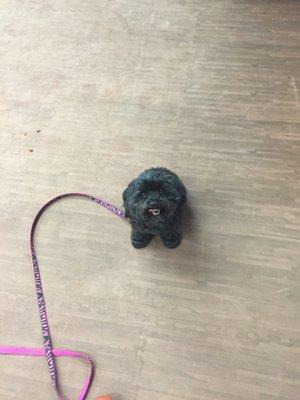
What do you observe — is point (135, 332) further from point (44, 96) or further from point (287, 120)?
point (44, 96)

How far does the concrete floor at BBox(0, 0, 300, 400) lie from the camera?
1489 mm

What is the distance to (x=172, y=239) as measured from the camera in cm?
166

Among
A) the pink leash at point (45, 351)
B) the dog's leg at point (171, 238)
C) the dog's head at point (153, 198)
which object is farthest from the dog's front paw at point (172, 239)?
the pink leash at point (45, 351)

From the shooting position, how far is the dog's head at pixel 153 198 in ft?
4.53

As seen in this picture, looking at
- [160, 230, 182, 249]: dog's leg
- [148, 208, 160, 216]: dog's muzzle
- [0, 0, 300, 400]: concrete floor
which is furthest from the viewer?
[160, 230, 182, 249]: dog's leg

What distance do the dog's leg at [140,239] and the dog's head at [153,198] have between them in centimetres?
19

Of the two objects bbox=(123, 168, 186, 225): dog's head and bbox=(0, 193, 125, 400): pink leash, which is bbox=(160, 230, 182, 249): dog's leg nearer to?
bbox=(123, 168, 186, 225): dog's head

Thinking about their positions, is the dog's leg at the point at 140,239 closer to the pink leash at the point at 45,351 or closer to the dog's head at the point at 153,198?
the dog's head at the point at 153,198

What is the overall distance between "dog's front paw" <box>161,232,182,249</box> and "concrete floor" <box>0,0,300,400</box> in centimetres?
4

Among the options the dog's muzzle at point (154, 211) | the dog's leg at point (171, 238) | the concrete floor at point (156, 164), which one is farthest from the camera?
the dog's leg at point (171, 238)

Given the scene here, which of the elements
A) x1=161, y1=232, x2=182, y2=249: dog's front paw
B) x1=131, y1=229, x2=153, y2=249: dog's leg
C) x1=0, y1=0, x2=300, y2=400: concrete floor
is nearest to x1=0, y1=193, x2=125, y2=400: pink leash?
x1=0, y1=0, x2=300, y2=400: concrete floor

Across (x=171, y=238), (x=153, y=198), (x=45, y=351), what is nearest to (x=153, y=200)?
(x=153, y=198)

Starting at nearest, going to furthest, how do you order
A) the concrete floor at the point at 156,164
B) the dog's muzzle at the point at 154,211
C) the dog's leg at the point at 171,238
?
the dog's muzzle at the point at 154,211
the concrete floor at the point at 156,164
the dog's leg at the point at 171,238

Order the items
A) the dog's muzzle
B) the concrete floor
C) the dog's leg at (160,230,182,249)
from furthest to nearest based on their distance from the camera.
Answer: the dog's leg at (160,230,182,249), the concrete floor, the dog's muzzle
